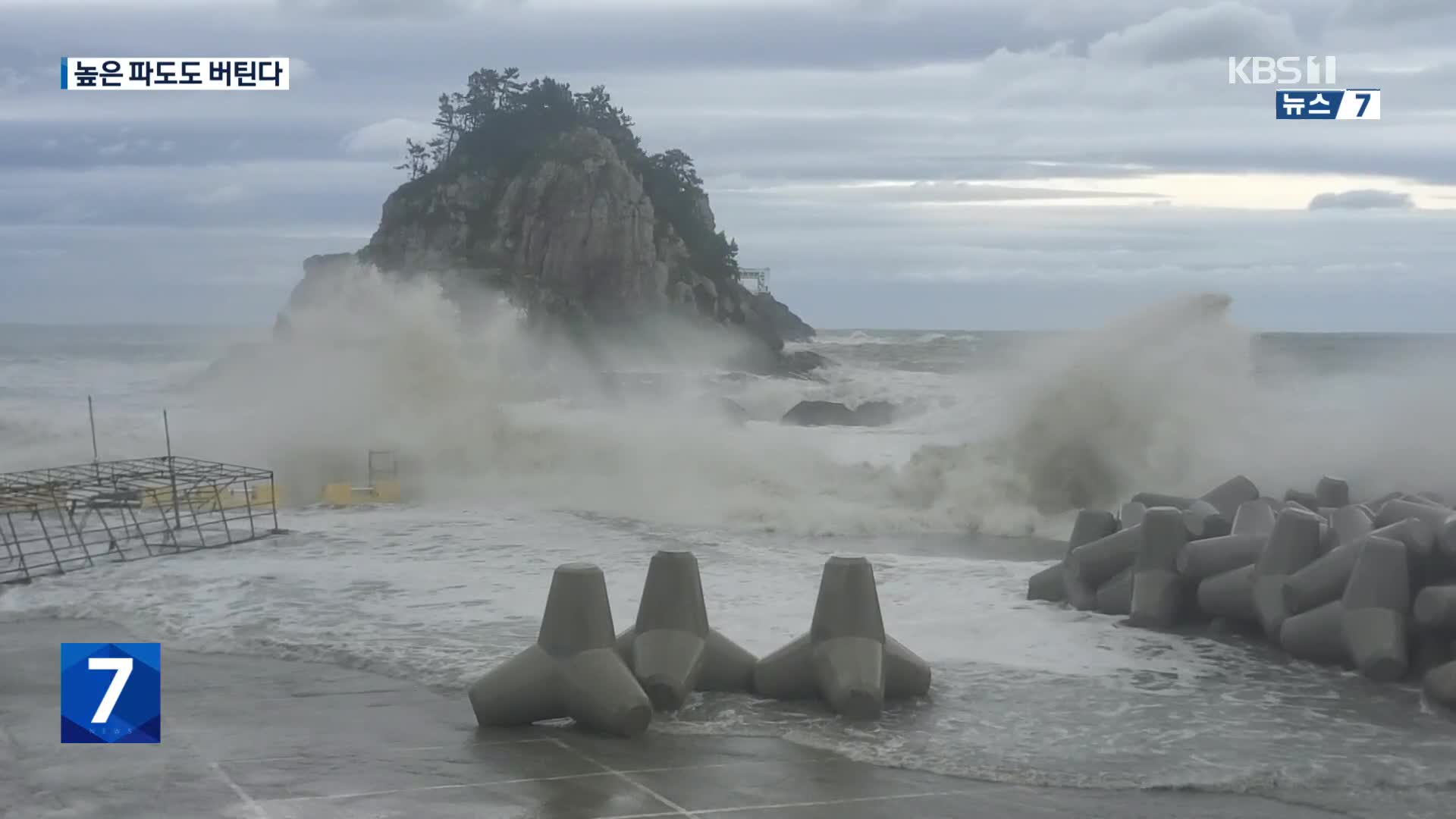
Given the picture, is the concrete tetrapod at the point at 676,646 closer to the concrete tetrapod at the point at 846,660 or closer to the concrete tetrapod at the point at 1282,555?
the concrete tetrapod at the point at 846,660

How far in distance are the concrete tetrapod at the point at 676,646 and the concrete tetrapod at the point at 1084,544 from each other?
165 inches

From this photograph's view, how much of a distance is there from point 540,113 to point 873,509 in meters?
81.1

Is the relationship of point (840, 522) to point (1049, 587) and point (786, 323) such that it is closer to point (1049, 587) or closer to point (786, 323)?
point (1049, 587)

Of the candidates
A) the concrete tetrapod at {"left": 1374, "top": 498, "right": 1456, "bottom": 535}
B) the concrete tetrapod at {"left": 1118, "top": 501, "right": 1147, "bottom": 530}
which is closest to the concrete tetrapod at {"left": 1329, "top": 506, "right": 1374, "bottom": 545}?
the concrete tetrapod at {"left": 1374, "top": 498, "right": 1456, "bottom": 535}

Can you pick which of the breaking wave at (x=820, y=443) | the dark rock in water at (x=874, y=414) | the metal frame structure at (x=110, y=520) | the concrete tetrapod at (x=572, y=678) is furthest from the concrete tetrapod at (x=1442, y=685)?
the dark rock in water at (x=874, y=414)

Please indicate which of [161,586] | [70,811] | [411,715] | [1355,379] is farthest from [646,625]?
[1355,379]

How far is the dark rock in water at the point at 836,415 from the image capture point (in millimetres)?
48344

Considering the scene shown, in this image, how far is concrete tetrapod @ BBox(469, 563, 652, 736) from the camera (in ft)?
28.8

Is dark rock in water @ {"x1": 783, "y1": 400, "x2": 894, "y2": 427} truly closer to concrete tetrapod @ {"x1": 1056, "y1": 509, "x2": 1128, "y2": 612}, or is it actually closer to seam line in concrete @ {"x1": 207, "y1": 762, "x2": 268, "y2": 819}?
concrete tetrapod @ {"x1": 1056, "y1": 509, "x2": 1128, "y2": 612}

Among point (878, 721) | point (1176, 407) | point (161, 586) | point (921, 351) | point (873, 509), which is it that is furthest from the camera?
point (921, 351)

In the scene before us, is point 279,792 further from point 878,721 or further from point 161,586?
point 161,586

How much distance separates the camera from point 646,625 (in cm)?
970

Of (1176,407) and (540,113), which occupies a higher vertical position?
(540,113)

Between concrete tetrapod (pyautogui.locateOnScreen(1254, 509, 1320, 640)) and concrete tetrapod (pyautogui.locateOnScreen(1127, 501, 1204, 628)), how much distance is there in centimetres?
90
